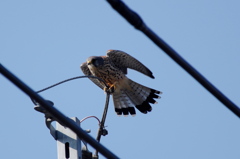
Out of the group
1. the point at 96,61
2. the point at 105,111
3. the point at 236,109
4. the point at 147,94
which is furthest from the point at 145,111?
the point at 236,109

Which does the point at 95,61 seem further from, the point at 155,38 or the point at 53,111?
the point at 155,38

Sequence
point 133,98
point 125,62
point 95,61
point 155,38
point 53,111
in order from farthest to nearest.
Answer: point 133,98 < point 125,62 < point 95,61 < point 53,111 < point 155,38

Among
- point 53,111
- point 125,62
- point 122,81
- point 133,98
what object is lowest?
point 53,111

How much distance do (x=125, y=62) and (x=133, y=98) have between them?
545 millimetres

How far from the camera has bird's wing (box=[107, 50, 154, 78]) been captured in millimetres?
7996

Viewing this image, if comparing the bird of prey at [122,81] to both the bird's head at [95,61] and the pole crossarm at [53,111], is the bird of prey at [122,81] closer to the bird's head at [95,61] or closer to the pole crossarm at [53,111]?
the bird's head at [95,61]

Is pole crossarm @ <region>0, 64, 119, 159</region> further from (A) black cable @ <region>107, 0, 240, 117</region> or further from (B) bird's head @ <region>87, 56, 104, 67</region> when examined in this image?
(B) bird's head @ <region>87, 56, 104, 67</region>

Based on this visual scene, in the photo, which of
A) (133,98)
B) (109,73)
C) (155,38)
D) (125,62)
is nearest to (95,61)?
(109,73)

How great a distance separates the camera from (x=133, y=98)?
27.8 ft

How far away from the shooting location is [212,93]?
280 centimetres

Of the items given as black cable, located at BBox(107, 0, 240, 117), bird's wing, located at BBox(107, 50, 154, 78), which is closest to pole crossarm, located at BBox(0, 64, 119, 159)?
black cable, located at BBox(107, 0, 240, 117)

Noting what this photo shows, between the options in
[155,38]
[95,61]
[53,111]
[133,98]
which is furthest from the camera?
[133,98]

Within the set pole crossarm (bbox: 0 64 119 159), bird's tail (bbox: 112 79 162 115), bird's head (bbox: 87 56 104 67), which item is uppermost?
bird's head (bbox: 87 56 104 67)

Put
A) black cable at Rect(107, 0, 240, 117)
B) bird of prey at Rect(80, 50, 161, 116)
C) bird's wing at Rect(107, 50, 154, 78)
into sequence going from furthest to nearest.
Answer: bird of prey at Rect(80, 50, 161, 116) < bird's wing at Rect(107, 50, 154, 78) < black cable at Rect(107, 0, 240, 117)
